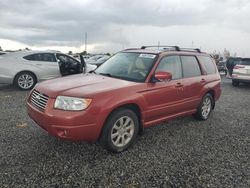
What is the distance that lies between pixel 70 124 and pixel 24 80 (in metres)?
6.90

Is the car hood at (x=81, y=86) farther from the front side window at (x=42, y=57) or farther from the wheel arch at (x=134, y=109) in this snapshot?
the front side window at (x=42, y=57)

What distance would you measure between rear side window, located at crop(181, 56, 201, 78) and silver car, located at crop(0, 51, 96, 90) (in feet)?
14.2

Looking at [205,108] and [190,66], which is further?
[205,108]

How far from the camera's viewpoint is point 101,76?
5008 mm

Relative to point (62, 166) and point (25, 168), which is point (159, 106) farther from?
point (25, 168)

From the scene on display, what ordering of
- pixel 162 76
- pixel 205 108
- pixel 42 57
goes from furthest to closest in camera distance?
pixel 42 57
pixel 205 108
pixel 162 76

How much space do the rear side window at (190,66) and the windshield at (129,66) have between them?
899 millimetres

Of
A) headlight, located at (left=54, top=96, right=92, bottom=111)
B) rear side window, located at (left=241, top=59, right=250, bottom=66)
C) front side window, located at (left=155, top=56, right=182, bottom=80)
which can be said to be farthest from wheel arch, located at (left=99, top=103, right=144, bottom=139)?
rear side window, located at (left=241, top=59, right=250, bottom=66)

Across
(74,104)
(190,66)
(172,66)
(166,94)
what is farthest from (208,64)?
(74,104)

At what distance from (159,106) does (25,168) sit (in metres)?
2.38

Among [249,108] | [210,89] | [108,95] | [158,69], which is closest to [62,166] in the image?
[108,95]

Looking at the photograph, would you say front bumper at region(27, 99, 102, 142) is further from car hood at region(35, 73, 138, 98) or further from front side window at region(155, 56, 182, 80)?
front side window at region(155, 56, 182, 80)

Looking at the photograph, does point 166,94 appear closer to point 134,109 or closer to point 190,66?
point 134,109

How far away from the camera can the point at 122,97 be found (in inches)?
166
